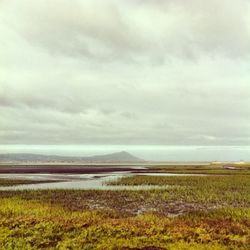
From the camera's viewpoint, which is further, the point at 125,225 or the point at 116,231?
the point at 125,225

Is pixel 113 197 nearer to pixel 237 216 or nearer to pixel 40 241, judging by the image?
pixel 237 216

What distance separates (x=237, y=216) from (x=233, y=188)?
23446 mm

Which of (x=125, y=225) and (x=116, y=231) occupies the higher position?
(x=125, y=225)

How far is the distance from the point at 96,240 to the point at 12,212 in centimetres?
1038

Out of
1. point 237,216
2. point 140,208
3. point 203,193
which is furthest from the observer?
point 203,193

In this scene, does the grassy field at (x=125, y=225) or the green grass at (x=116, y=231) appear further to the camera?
the grassy field at (x=125, y=225)

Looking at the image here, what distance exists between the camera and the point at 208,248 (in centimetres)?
1730

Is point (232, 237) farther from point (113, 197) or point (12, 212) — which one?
point (113, 197)

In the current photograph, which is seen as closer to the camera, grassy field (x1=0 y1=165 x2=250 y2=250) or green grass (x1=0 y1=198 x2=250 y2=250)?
green grass (x1=0 y1=198 x2=250 y2=250)

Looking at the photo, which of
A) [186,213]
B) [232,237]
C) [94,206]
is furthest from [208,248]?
[94,206]

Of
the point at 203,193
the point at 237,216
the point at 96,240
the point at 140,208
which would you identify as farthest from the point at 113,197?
the point at 96,240

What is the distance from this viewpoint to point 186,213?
2822 centimetres

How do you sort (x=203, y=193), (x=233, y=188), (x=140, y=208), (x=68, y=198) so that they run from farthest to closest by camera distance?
(x=233, y=188), (x=203, y=193), (x=68, y=198), (x=140, y=208)

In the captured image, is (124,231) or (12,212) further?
(12,212)
